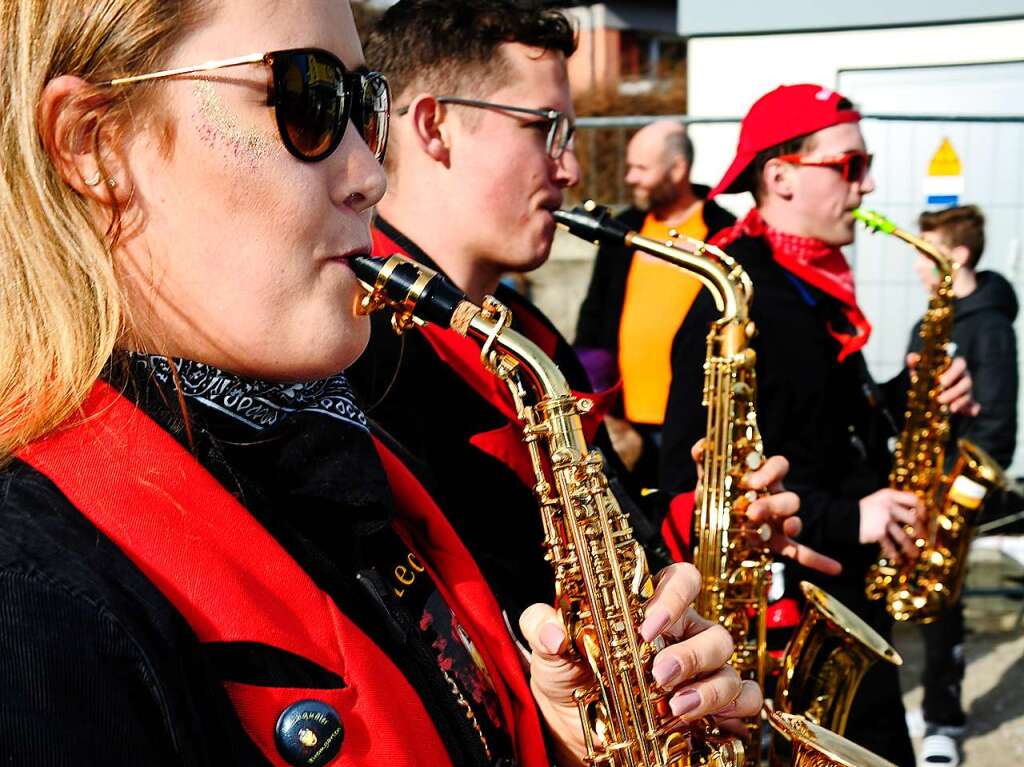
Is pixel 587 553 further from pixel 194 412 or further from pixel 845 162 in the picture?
pixel 845 162

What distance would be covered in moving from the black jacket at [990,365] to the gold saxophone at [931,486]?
1184 mm

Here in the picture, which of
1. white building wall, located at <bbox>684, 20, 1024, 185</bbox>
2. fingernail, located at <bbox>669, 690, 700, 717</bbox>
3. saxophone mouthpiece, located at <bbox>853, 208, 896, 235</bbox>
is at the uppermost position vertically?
white building wall, located at <bbox>684, 20, 1024, 185</bbox>

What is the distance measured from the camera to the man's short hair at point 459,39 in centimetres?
292

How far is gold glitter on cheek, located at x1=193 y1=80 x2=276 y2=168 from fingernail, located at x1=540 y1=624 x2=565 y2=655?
814 millimetres

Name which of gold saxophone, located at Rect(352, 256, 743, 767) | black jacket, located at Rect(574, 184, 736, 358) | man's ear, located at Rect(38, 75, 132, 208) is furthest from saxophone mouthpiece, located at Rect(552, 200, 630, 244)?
black jacket, located at Rect(574, 184, 736, 358)

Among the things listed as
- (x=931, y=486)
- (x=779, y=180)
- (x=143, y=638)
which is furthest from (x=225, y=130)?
(x=931, y=486)

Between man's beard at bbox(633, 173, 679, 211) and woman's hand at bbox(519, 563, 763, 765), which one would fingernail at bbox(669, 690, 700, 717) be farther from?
man's beard at bbox(633, 173, 679, 211)

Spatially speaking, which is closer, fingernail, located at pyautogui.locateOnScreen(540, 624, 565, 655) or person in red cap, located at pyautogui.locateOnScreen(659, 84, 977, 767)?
fingernail, located at pyautogui.locateOnScreen(540, 624, 565, 655)

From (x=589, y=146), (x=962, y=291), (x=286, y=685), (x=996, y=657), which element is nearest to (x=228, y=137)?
(x=286, y=685)

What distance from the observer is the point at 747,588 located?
2.89 meters

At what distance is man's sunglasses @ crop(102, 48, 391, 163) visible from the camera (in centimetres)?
136

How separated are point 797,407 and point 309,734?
2.64 metres

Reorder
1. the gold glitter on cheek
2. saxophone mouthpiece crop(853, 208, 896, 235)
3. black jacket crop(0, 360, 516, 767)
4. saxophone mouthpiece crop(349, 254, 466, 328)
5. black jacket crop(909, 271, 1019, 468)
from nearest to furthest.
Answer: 1. black jacket crop(0, 360, 516, 767)
2. the gold glitter on cheek
3. saxophone mouthpiece crop(349, 254, 466, 328)
4. saxophone mouthpiece crop(853, 208, 896, 235)
5. black jacket crop(909, 271, 1019, 468)

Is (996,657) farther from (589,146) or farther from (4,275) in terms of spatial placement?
(4,275)
